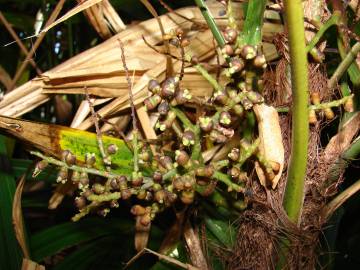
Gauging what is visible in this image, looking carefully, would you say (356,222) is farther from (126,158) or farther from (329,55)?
(126,158)

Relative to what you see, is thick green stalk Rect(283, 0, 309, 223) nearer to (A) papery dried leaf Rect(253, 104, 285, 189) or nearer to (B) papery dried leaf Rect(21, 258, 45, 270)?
(A) papery dried leaf Rect(253, 104, 285, 189)

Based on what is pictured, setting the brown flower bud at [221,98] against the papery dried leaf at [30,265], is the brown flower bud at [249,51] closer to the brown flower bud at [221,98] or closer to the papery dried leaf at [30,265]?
the brown flower bud at [221,98]

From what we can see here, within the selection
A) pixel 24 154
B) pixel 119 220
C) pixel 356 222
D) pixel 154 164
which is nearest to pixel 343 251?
pixel 356 222

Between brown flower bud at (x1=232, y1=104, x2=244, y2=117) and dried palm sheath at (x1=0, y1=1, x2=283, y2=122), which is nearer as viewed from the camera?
brown flower bud at (x1=232, y1=104, x2=244, y2=117)

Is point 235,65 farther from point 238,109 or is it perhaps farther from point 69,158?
point 69,158

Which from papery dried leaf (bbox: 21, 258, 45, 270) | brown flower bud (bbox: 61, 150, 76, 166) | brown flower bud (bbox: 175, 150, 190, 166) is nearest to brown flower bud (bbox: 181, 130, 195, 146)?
brown flower bud (bbox: 175, 150, 190, 166)
